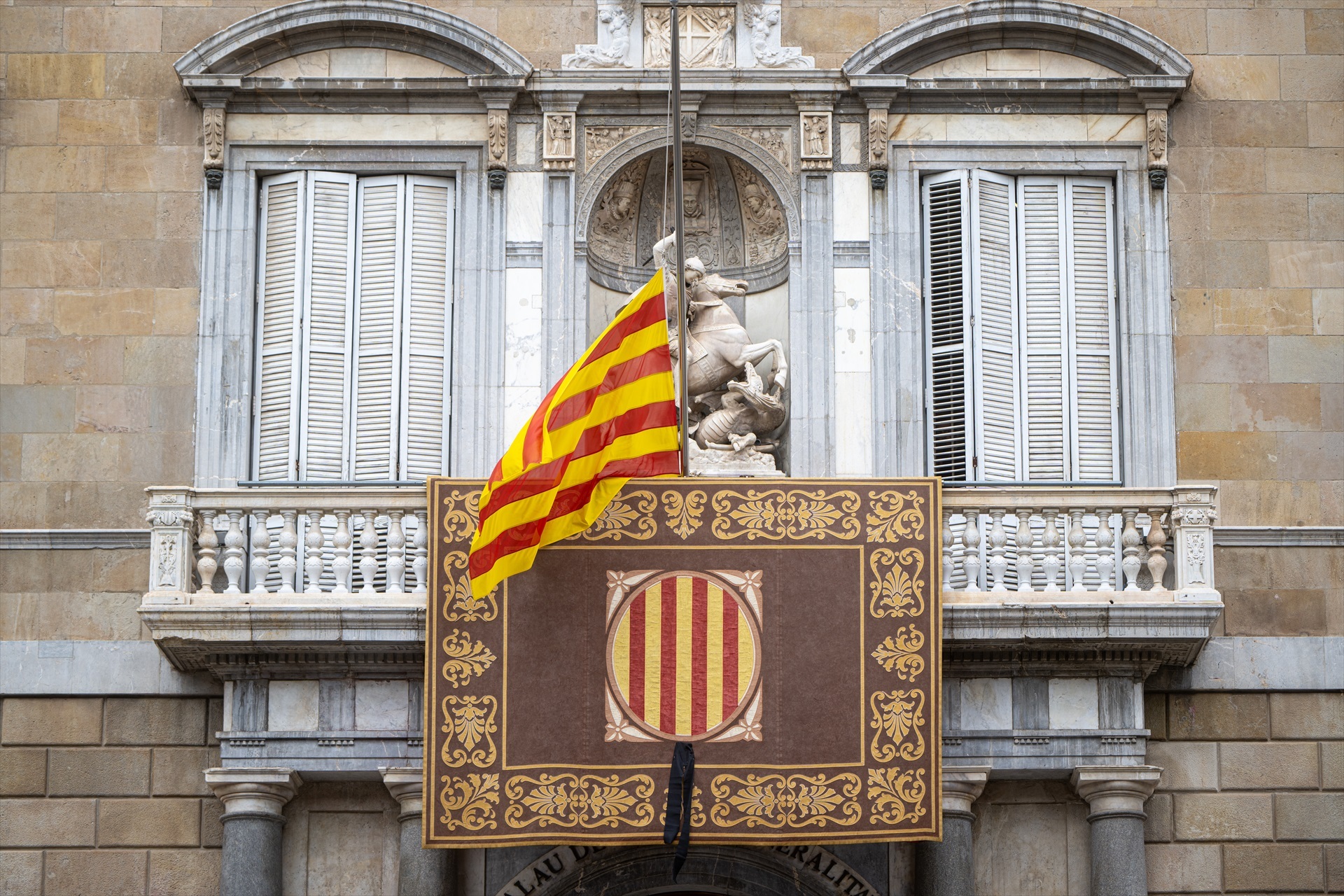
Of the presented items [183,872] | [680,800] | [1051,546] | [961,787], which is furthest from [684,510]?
[183,872]

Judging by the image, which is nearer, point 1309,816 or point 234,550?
point 234,550

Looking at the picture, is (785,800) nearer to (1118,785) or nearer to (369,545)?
(1118,785)

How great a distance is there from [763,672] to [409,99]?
665cm

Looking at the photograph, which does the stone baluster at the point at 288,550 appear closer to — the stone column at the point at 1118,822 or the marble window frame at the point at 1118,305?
the marble window frame at the point at 1118,305

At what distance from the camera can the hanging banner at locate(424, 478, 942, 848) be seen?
19953 millimetres

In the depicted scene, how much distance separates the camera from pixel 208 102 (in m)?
22.9

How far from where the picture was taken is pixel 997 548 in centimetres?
2088

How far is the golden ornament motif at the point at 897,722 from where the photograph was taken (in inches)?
791

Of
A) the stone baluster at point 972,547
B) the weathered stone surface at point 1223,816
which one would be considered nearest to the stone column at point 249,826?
the stone baluster at point 972,547

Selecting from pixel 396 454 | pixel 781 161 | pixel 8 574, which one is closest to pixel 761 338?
pixel 781 161

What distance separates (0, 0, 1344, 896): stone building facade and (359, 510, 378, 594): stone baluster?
0.15ft

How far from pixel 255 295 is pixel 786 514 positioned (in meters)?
5.67

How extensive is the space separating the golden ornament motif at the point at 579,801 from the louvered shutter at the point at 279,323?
13.7ft

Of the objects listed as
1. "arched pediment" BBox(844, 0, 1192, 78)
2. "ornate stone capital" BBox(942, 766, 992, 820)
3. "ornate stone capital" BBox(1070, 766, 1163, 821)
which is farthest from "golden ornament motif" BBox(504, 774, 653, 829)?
"arched pediment" BBox(844, 0, 1192, 78)
